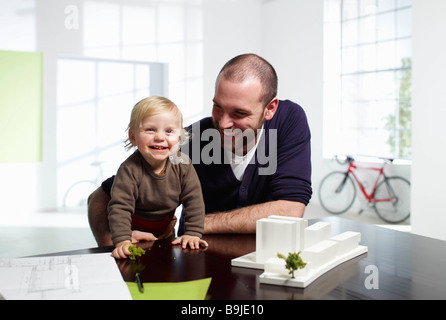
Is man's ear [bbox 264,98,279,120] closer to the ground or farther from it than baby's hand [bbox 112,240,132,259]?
farther from it

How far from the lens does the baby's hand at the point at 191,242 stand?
151cm

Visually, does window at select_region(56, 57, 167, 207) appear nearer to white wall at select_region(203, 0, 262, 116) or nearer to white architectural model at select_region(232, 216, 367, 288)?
white wall at select_region(203, 0, 262, 116)

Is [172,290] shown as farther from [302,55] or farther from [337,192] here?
[302,55]

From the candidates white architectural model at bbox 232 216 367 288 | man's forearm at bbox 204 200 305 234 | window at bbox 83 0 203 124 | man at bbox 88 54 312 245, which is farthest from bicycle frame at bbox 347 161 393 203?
white architectural model at bbox 232 216 367 288

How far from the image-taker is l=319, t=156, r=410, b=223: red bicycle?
22.8 ft

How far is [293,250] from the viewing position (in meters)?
1.27

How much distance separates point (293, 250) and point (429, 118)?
13.7 feet

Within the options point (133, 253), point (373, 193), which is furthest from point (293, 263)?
point (373, 193)

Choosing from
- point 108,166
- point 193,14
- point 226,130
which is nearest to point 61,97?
point 108,166

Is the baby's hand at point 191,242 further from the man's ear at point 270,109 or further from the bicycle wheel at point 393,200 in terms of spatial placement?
the bicycle wheel at point 393,200

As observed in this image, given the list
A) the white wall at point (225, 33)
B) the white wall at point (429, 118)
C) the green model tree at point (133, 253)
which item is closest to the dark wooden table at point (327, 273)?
the green model tree at point (133, 253)

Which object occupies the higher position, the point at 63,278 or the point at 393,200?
the point at 63,278

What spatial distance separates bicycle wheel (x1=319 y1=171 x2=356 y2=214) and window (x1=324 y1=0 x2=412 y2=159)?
0.43 m

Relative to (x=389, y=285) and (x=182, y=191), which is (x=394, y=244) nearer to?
(x=389, y=285)
